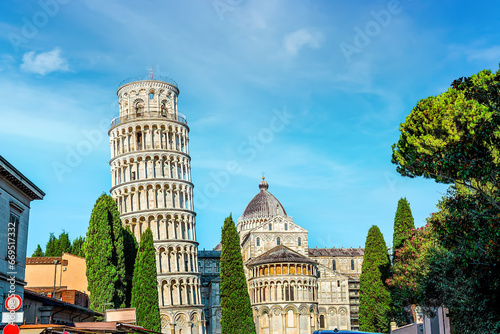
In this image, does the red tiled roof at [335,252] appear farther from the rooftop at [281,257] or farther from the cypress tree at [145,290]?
the cypress tree at [145,290]

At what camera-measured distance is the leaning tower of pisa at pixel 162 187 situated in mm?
68562

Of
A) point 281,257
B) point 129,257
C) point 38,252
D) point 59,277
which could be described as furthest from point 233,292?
point 38,252

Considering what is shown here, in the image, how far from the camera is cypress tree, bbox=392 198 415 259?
54.6 metres

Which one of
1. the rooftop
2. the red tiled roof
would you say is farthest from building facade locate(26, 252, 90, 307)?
the red tiled roof

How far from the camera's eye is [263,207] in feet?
332

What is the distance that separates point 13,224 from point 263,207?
7858 cm

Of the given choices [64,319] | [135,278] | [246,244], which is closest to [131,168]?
[135,278]

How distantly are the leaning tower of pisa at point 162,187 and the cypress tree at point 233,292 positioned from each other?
8.80 metres

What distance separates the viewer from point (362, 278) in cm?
6294

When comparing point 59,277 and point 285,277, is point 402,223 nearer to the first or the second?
point 285,277

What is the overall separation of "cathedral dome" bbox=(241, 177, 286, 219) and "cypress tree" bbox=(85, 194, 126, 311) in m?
51.0

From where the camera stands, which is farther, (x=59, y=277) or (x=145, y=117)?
(x=145, y=117)

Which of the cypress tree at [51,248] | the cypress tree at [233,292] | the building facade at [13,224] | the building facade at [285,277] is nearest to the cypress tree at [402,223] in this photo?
the cypress tree at [233,292]

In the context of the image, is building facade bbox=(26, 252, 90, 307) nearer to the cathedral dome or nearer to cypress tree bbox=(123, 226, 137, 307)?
cypress tree bbox=(123, 226, 137, 307)
